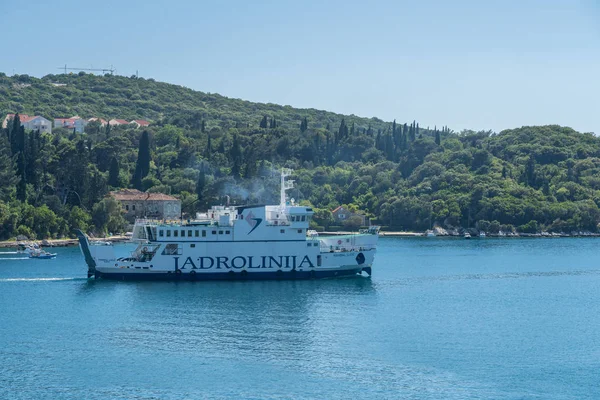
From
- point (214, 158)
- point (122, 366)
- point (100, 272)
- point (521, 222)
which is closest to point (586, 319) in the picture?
point (122, 366)

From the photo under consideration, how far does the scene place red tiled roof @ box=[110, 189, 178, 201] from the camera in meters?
113

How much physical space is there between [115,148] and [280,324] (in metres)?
84.8

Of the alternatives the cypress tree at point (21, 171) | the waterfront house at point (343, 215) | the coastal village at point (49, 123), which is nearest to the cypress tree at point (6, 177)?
the cypress tree at point (21, 171)

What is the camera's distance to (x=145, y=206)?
112938 millimetres

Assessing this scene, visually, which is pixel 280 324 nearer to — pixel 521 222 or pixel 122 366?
pixel 122 366

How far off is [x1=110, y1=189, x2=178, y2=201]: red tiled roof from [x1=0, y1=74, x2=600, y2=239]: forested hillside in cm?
294

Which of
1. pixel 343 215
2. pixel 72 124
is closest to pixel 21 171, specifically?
pixel 343 215

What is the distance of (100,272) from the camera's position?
201ft

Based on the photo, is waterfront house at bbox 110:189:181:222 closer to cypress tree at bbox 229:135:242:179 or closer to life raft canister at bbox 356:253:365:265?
cypress tree at bbox 229:135:242:179

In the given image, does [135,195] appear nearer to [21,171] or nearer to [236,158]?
[21,171]

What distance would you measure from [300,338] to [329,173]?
104 metres

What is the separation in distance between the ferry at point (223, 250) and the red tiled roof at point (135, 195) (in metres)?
51.0

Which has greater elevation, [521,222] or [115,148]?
[115,148]

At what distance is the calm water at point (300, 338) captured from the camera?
116ft
